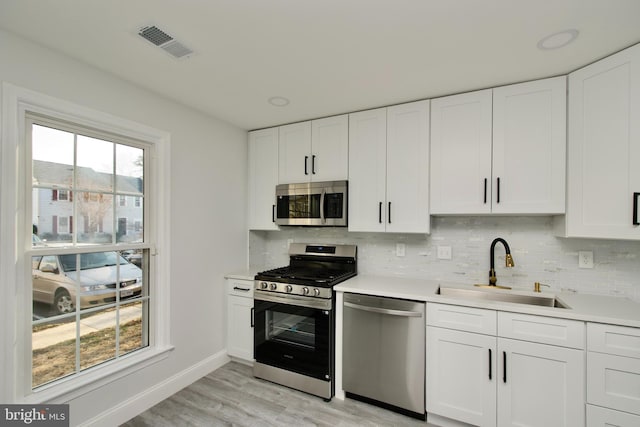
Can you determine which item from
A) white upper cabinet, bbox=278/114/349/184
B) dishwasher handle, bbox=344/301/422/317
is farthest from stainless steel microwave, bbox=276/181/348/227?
dishwasher handle, bbox=344/301/422/317

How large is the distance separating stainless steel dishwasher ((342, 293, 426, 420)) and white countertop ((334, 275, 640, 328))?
0.21 ft

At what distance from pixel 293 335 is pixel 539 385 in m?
1.81

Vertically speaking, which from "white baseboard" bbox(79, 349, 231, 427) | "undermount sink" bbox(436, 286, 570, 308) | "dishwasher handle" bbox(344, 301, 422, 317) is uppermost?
"undermount sink" bbox(436, 286, 570, 308)

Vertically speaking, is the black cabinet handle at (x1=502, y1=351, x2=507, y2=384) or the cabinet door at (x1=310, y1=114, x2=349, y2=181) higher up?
the cabinet door at (x1=310, y1=114, x2=349, y2=181)

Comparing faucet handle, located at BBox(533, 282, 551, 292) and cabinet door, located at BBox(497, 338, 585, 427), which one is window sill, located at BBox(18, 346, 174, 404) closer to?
cabinet door, located at BBox(497, 338, 585, 427)

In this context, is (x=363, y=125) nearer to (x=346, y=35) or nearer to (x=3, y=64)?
(x=346, y=35)

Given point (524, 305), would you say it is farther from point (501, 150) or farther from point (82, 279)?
point (82, 279)

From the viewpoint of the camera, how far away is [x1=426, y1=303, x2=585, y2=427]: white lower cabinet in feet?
5.70

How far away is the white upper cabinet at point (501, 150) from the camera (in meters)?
2.05

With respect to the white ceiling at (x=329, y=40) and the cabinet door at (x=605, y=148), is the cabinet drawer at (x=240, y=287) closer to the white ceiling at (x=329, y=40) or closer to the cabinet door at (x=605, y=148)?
the white ceiling at (x=329, y=40)

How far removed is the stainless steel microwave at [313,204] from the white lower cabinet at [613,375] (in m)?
1.87

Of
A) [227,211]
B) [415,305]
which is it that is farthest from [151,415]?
[415,305]

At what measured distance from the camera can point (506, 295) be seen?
2.31 metres

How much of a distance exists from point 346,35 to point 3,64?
1895 mm
